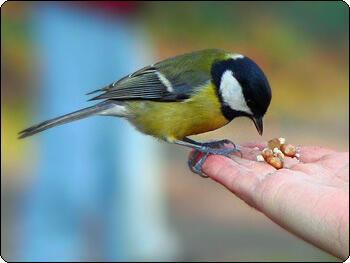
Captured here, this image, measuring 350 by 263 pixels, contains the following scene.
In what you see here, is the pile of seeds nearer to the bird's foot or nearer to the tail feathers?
the bird's foot

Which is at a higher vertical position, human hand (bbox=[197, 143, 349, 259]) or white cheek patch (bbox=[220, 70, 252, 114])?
white cheek patch (bbox=[220, 70, 252, 114])

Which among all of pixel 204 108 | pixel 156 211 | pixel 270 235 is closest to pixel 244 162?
pixel 204 108

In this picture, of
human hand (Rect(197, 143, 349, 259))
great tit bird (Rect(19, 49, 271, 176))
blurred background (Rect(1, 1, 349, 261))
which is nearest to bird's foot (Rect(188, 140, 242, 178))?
great tit bird (Rect(19, 49, 271, 176))

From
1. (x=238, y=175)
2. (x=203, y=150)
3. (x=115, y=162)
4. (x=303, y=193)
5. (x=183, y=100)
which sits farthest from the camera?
(x=115, y=162)

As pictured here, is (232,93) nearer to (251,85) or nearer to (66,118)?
(251,85)

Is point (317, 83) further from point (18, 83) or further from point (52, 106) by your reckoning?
point (52, 106)

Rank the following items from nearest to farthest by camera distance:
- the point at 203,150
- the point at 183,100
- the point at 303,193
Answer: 1. the point at 303,193
2. the point at 203,150
3. the point at 183,100

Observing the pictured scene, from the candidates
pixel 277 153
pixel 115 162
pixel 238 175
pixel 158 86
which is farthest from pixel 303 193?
pixel 115 162
